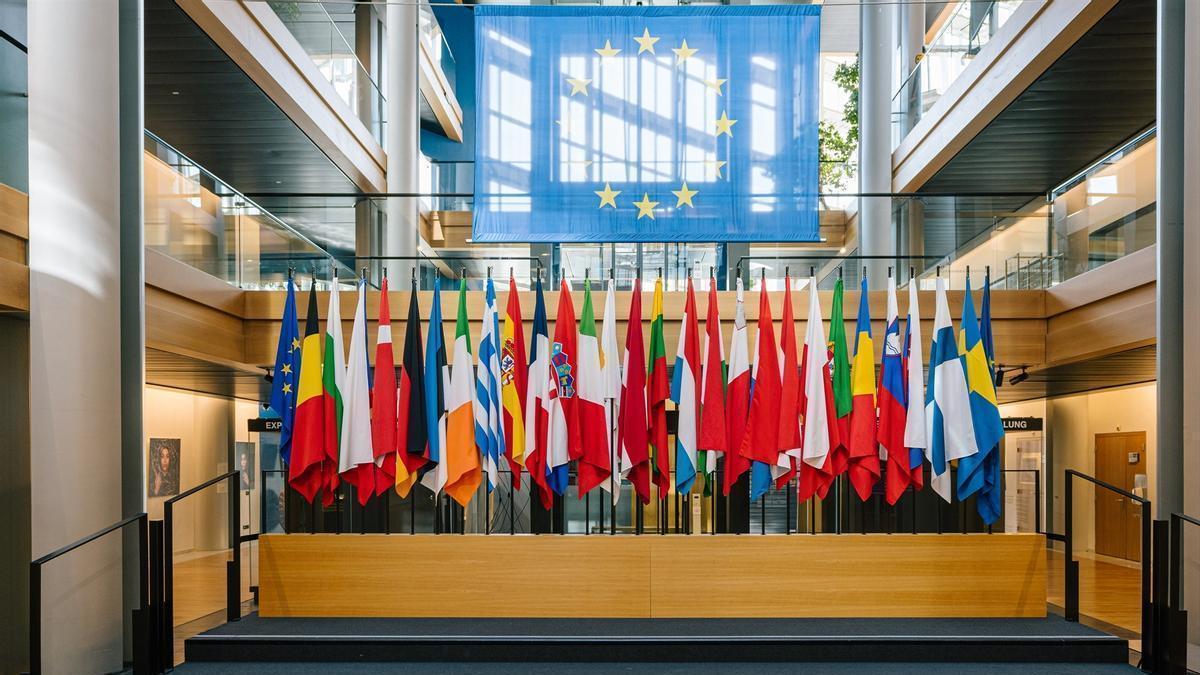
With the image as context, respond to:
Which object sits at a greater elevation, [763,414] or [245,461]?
[763,414]

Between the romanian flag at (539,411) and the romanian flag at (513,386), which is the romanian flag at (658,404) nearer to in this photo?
the romanian flag at (539,411)

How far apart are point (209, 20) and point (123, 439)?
4279 millimetres

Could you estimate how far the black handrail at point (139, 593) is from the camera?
19.1ft

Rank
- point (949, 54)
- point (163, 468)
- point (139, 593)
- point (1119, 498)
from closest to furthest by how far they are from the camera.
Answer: point (139, 593) → point (949, 54) → point (1119, 498) → point (163, 468)

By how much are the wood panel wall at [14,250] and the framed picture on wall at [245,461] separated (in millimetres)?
9323

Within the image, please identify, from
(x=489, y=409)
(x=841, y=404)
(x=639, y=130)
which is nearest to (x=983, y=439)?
(x=841, y=404)

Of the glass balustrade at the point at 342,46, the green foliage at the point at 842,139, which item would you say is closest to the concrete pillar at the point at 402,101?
the glass balustrade at the point at 342,46

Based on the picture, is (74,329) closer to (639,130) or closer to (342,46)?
(639,130)

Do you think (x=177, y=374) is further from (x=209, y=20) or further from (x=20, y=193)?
(x=20, y=193)

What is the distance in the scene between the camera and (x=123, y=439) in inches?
282

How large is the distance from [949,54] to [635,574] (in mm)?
9109

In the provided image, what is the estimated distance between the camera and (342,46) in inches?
549

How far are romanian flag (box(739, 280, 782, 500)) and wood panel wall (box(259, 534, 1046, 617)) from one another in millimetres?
570

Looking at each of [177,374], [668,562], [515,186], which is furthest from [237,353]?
[668,562]
